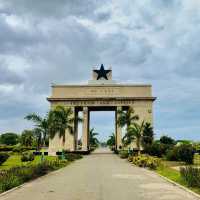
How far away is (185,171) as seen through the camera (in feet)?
54.0

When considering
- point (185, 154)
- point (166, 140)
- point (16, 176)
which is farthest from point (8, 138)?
point (16, 176)

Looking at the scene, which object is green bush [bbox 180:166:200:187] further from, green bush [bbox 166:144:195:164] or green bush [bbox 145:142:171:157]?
green bush [bbox 145:142:171:157]

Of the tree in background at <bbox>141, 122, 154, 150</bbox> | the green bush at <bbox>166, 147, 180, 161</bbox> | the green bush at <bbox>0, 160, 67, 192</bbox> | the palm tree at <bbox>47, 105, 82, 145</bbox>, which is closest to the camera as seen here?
the green bush at <bbox>0, 160, 67, 192</bbox>

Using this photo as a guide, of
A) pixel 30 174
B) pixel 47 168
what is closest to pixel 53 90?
pixel 47 168

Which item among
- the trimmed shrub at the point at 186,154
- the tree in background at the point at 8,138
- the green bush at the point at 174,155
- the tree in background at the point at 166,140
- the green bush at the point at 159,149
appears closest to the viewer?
the trimmed shrub at the point at 186,154

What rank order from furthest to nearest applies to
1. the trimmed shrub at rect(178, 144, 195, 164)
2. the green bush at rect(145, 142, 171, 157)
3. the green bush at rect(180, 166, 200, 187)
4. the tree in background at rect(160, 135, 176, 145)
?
the tree in background at rect(160, 135, 176, 145) → the green bush at rect(145, 142, 171, 157) → the trimmed shrub at rect(178, 144, 195, 164) → the green bush at rect(180, 166, 200, 187)

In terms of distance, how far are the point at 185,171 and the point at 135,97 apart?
174 feet

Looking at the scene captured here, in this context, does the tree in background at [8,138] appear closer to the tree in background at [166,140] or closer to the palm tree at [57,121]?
the tree in background at [166,140]

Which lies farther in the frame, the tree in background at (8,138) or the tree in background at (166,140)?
the tree in background at (8,138)

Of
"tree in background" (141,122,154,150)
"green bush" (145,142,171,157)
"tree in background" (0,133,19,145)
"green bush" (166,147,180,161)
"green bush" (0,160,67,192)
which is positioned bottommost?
"green bush" (0,160,67,192)

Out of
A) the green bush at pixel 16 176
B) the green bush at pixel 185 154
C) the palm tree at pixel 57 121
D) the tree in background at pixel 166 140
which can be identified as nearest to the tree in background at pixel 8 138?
the tree in background at pixel 166 140

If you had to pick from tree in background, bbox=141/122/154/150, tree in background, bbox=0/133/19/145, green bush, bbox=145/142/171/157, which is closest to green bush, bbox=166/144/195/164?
green bush, bbox=145/142/171/157

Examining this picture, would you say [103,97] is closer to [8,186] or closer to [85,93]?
[85,93]

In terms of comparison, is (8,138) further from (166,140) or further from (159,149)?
(159,149)
